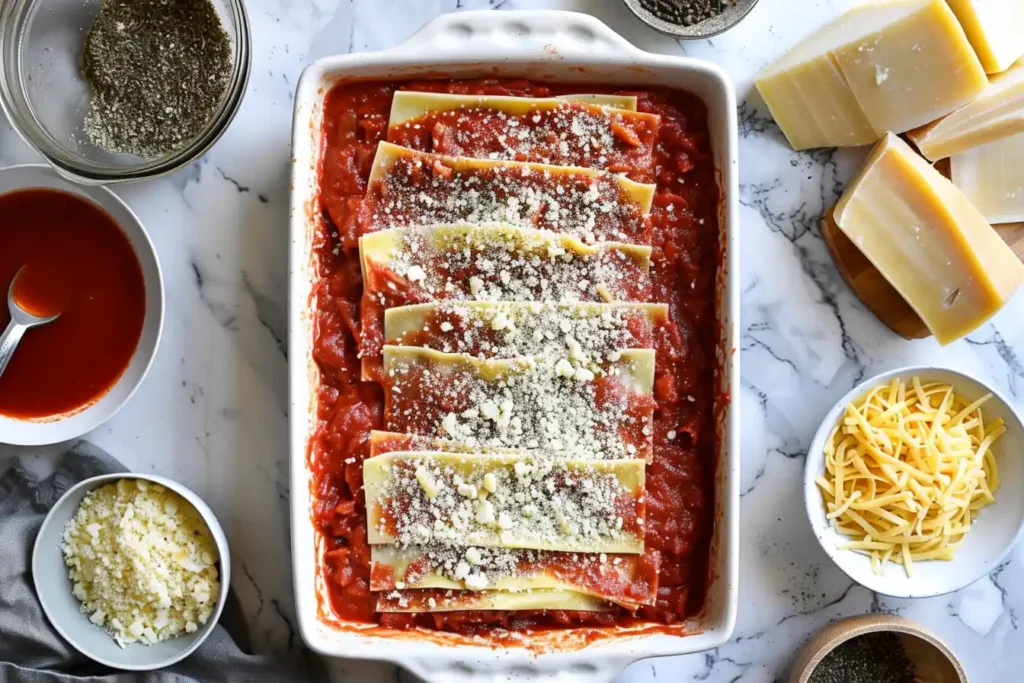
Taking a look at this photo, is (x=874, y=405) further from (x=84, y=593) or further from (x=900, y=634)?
(x=84, y=593)

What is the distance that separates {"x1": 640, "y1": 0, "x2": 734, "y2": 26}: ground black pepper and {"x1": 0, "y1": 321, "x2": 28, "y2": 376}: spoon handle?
A: 2.00 meters

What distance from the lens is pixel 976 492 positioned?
2.57 metres

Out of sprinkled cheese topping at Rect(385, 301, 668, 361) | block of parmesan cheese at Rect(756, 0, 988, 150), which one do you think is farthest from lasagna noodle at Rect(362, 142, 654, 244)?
block of parmesan cheese at Rect(756, 0, 988, 150)

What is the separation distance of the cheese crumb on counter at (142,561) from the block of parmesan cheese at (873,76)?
210cm

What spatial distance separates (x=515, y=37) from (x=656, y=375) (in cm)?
99

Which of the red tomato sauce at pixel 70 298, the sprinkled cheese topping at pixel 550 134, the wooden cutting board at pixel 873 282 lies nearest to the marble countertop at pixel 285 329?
the wooden cutting board at pixel 873 282

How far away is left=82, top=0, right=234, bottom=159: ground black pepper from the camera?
2.48m

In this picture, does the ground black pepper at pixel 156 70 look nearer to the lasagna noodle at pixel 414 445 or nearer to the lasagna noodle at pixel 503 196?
the lasagna noodle at pixel 503 196

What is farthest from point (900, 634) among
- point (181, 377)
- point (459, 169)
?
point (181, 377)

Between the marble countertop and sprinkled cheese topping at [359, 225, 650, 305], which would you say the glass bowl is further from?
sprinkled cheese topping at [359, 225, 650, 305]

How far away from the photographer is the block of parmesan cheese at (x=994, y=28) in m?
2.56

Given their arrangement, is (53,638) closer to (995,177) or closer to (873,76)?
(873,76)

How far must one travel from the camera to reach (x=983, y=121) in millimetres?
2586

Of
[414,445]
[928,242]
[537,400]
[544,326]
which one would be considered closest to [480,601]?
[414,445]
